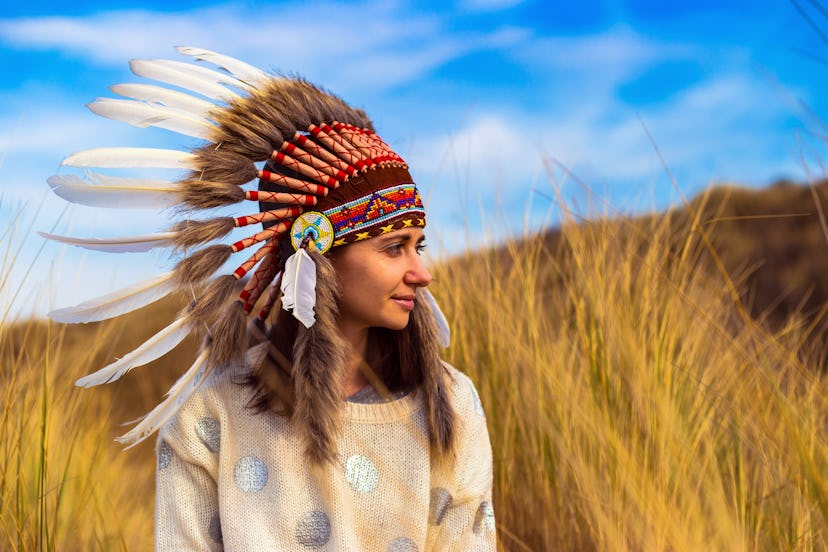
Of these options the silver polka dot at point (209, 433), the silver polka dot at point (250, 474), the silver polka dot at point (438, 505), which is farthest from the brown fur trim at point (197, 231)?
the silver polka dot at point (438, 505)

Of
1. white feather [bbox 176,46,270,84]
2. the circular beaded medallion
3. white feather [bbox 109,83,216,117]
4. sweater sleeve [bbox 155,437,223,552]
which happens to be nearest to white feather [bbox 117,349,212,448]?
sweater sleeve [bbox 155,437,223,552]

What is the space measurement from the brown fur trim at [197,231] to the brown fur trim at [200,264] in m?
0.03

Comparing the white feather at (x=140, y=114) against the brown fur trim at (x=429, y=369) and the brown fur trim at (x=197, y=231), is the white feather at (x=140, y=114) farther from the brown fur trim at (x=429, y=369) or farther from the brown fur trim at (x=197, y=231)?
the brown fur trim at (x=429, y=369)

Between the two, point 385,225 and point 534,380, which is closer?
point 385,225

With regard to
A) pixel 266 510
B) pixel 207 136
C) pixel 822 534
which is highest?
pixel 207 136

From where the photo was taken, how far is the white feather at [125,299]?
6.52ft

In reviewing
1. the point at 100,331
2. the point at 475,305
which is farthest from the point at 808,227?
the point at 100,331

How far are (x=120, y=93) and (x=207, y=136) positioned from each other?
24 centimetres

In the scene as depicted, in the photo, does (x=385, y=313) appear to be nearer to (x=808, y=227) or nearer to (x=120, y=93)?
(x=120, y=93)

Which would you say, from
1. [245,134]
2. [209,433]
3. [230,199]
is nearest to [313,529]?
[209,433]

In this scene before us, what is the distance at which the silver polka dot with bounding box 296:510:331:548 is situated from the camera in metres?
2.11

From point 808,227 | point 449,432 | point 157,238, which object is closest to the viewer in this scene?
point 157,238

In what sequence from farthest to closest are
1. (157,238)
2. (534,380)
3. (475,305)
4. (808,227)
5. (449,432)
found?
(808,227) → (475,305) → (534,380) → (449,432) → (157,238)

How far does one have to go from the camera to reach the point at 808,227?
13203 mm
